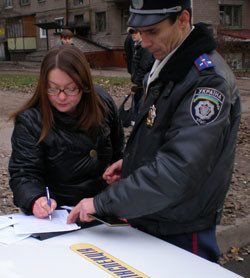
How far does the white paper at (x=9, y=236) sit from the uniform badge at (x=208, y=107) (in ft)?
2.60

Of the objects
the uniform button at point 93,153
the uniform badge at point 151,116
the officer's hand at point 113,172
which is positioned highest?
the uniform badge at point 151,116

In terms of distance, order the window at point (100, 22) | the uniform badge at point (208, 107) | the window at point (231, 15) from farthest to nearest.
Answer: the window at point (100, 22), the window at point (231, 15), the uniform badge at point (208, 107)

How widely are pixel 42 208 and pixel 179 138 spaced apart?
29.1 inches

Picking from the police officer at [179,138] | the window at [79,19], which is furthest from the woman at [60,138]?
the window at [79,19]

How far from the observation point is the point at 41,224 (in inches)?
66.9

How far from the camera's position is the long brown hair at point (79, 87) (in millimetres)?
1967

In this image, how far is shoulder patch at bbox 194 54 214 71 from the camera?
144 centimetres

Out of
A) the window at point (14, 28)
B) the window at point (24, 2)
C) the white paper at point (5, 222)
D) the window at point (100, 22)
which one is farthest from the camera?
the window at point (24, 2)

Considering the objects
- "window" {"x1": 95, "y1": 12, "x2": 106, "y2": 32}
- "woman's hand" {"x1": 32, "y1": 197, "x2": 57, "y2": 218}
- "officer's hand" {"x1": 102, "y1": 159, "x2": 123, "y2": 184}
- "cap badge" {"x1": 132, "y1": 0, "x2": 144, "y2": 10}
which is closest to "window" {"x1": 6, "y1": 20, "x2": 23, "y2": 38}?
"window" {"x1": 95, "y1": 12, "x2": 106, "y2": 32}

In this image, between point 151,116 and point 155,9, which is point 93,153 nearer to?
point 151,116

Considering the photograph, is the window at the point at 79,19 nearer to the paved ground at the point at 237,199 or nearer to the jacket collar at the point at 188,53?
the paved ground at the point at 237,199

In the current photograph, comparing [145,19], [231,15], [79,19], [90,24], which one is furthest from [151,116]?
[79,19]

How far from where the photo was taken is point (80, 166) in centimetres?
209

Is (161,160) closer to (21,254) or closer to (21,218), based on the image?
(21,254)
